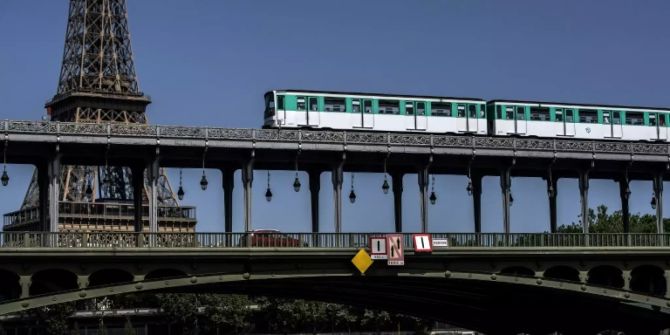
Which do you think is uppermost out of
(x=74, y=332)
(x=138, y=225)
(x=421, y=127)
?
(x=421, y=127)

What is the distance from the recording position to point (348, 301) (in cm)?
10506

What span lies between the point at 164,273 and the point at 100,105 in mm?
96261

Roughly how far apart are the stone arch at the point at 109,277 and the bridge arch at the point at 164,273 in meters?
1.19

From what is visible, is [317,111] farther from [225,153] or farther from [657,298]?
[657,298]

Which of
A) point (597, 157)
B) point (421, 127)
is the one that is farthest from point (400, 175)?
point (597, 157)

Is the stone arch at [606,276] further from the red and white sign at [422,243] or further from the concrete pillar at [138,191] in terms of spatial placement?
the concrete pillar at [138,191]

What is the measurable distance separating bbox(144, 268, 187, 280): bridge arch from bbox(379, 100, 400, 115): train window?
21.8 metres

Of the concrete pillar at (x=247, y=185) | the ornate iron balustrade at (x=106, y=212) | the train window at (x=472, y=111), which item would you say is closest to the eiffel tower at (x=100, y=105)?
the ornate iron balustrade at (x=106, y=212)

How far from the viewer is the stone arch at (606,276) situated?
92375 millimetres

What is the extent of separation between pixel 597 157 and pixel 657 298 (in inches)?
398

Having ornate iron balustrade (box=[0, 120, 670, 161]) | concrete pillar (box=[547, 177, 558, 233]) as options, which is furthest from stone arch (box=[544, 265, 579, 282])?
ornate iron balustrade (box=[0, 120, 670, 161])

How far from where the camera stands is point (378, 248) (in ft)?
270

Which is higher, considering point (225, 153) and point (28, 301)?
point (225, 153)

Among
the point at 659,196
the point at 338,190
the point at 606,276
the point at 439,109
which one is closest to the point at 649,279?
the point at 606,276
